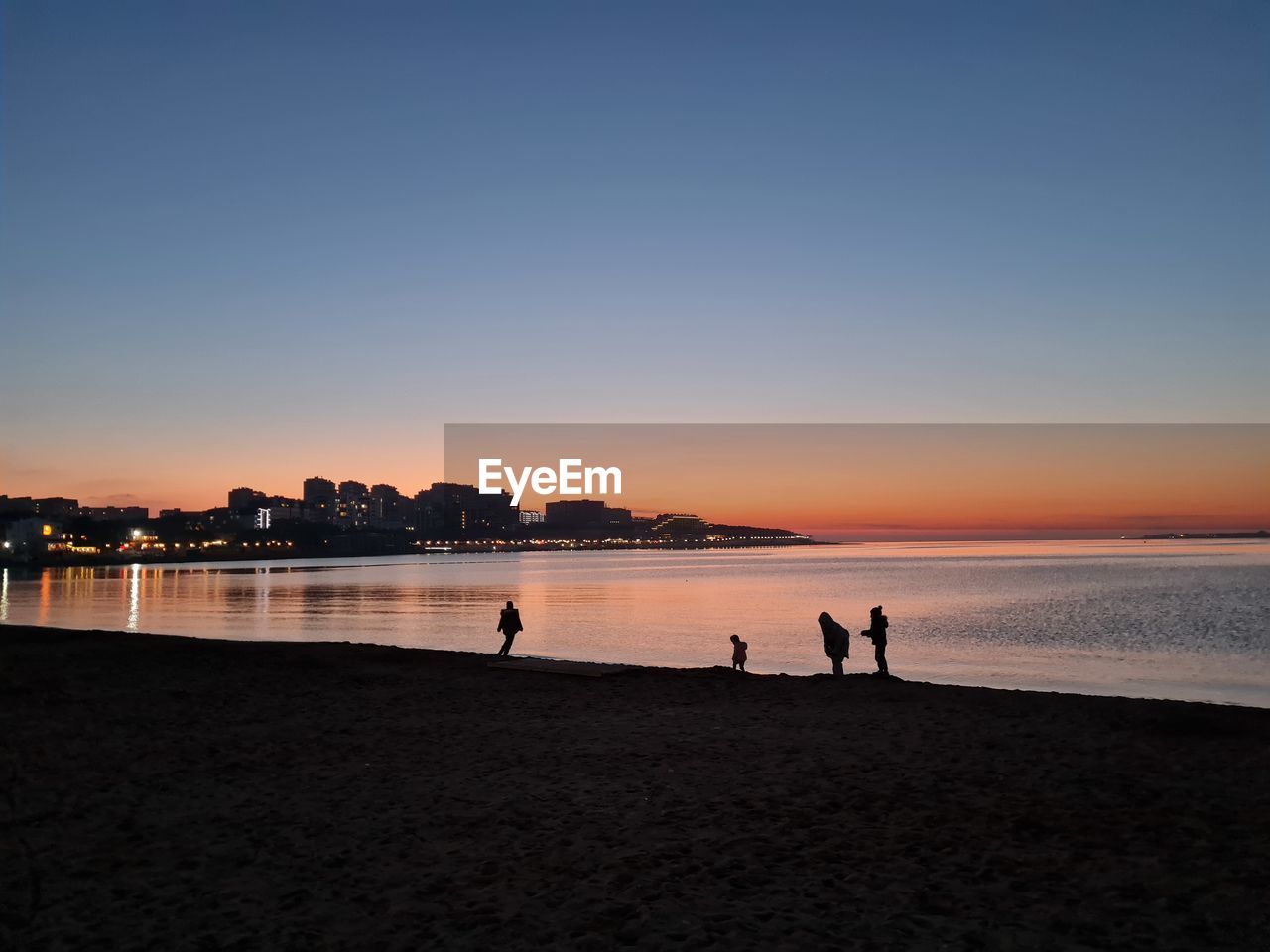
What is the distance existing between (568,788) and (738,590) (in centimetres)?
8341

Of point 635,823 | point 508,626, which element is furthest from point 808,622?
point 635,823

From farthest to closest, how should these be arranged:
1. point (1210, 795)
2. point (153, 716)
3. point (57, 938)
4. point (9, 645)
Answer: point (9, 645), point (153, 716), point (1210, 795), point (57, 938)

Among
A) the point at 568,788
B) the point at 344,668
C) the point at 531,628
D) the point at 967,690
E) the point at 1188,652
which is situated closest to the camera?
the point at 568,788

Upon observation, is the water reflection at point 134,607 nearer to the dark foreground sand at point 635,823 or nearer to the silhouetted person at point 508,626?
the silhouetted person at point 508,626

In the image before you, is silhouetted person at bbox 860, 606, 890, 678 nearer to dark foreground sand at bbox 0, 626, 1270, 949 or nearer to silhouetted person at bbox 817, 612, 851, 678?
silhouetted person at bbox 817, 612, 851, 678

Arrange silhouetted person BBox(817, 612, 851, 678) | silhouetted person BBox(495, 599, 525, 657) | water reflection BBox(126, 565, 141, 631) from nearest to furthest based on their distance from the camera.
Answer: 1. silhouetted person BBox(817, 612, 851, 678)
2. silhouetted person BBox(495, 599, 525, 657)
3. water reflection BBox(126, 565, 141, 631)

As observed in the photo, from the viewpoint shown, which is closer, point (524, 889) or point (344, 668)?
point (524, 889)

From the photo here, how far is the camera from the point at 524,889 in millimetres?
8164

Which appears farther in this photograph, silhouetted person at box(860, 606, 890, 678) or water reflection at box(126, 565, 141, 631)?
water reflection at box(126, 565, 141, 631)

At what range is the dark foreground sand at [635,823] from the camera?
732 centimetres

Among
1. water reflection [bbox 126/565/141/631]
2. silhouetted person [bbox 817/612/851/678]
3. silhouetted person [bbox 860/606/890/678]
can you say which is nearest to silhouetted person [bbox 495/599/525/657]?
silhouetted person [bbox 817/612/851/678]

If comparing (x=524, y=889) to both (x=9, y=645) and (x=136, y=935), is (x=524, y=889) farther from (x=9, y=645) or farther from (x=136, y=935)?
(x=9, y=645)

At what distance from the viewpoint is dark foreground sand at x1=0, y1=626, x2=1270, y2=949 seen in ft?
24.0

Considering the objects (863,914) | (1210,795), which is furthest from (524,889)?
(1210,795)
